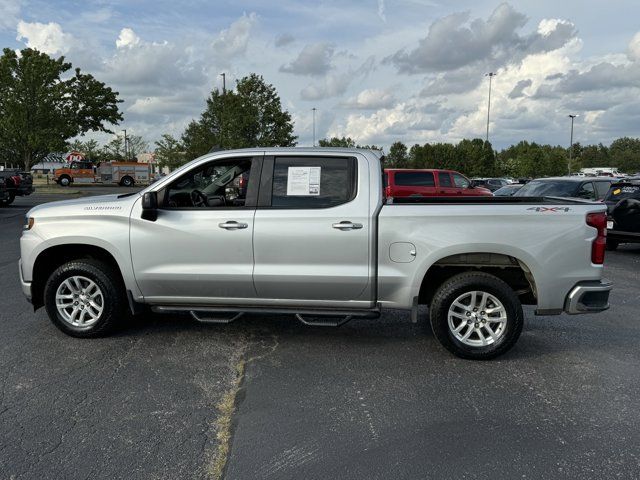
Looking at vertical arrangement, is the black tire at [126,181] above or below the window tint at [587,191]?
below

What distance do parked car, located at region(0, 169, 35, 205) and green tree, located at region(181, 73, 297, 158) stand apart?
13.6 m

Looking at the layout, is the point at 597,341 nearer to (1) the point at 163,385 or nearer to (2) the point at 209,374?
(2) the point at 209,374

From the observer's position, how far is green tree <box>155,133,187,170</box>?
4931cm

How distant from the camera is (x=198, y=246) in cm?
498

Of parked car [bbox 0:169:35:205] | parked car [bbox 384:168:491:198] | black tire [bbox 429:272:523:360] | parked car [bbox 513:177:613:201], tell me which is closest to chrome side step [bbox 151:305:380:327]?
black tire [bbox 429:272:523:360]

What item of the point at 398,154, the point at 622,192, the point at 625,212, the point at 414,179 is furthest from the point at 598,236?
the point at 398,154

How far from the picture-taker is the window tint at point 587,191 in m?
12.5

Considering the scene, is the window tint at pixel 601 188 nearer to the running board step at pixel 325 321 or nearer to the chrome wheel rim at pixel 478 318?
the chrome wheel rim at pixel 478 318

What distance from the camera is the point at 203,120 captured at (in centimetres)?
3984

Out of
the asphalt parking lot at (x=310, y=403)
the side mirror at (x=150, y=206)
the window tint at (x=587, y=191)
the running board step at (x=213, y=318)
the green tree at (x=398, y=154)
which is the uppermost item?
the green tree at (x=398, y=154)

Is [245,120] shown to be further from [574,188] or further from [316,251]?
[316,251]

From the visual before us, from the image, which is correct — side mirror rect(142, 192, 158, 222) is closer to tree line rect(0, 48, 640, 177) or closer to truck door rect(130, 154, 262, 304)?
truck door rect(130, 154, 262, 304)

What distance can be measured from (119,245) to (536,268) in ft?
12.2

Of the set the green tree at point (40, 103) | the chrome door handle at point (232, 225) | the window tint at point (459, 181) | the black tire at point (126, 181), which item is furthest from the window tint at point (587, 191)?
the black tire at point (126, 181)
